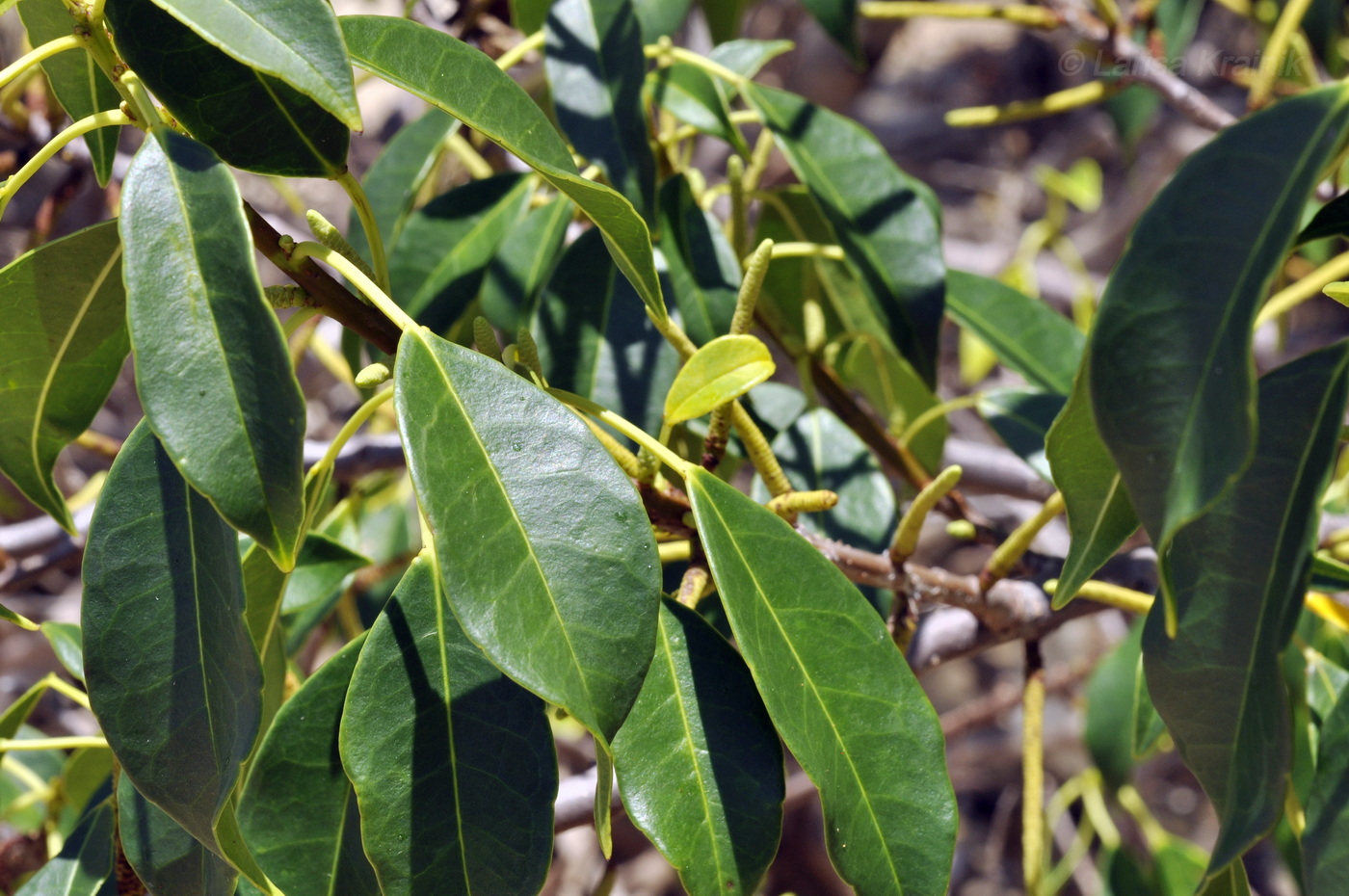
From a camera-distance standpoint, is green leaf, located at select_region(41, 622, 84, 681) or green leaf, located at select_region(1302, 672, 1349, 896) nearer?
green leaf, located at select_region(1302, 672, 1349, 896)

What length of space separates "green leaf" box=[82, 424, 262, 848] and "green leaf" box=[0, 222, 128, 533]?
83 millimetres

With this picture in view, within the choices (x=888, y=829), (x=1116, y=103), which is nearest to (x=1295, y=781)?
(x=888, y=829)

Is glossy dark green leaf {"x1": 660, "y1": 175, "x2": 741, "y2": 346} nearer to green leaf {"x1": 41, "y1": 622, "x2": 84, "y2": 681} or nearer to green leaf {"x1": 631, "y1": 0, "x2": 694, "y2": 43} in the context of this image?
green leaf {"x1": 631, "y1": 0, "x2": 694, "y2": 43}

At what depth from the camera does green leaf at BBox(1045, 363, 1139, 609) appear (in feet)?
1.25

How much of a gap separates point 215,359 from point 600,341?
14.5 inches

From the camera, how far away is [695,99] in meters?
0.75

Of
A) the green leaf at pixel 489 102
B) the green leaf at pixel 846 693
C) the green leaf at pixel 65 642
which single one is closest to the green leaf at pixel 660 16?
the green leaf at pixel 489 102

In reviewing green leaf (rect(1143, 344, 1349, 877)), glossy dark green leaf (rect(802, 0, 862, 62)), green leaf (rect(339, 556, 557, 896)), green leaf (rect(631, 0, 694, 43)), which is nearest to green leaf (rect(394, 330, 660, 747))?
green leaf (rect(339, 556, 557, 896))

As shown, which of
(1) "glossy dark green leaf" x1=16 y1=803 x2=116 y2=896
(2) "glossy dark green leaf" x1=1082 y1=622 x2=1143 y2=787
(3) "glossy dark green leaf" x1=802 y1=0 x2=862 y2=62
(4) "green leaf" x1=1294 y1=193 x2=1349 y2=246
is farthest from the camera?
(2) "glossy dark green leaf" x1=1082 y1=622 x2=1143 y2=787

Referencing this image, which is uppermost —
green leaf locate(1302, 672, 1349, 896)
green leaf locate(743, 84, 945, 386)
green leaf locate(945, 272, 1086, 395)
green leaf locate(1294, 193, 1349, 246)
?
green leaf locate(1294, 193, 1349, 246)

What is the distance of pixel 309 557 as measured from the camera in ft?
2.32

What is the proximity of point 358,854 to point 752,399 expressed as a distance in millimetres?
455

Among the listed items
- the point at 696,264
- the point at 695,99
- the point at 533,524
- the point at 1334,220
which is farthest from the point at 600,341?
the point at 1334,220

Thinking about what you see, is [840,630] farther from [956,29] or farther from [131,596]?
[956,29]
